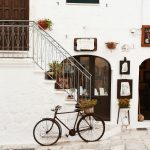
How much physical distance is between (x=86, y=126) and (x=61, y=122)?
2.55 feet

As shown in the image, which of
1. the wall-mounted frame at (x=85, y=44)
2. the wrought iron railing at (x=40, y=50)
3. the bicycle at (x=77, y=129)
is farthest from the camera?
the wall-mounted frame at (x=85, y=44)

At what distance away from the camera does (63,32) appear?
1662 centimetres

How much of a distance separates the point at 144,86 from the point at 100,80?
83.1 inches

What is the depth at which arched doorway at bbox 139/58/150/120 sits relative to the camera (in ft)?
60.0

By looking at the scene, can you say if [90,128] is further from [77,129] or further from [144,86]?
[144,86]

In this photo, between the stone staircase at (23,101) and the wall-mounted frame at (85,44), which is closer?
the stone staircase at (23,101)

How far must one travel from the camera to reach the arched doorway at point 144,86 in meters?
18.3

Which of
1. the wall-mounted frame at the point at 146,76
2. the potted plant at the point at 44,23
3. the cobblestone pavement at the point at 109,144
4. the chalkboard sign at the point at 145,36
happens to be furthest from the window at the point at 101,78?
the cobblestone pavement at the point at 109,144

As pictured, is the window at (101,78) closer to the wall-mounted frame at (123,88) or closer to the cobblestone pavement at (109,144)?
the wall-mounted frame at (123,88)

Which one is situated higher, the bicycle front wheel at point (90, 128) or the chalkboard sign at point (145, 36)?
the chalkboard sign at point (145, 36)

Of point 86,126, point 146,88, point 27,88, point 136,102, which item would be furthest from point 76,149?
point 146,88

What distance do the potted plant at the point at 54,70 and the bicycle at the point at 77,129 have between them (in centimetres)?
112

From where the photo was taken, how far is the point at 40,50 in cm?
1623

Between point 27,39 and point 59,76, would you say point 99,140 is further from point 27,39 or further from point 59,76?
point 27,39
